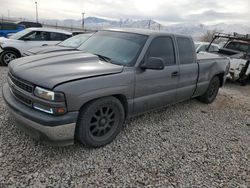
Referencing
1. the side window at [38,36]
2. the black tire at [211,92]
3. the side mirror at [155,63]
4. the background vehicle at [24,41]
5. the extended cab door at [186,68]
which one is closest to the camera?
the side mirror at [155,63]

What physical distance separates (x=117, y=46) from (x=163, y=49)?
33.5 inches

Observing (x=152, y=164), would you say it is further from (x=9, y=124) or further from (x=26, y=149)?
(x=9, y=124)

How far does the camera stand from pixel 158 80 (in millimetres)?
3936

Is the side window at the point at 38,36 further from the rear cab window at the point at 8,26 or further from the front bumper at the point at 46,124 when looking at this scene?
the rear cab window at the point at 8,26

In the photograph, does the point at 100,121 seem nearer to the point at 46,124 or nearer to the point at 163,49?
the point at 46,124

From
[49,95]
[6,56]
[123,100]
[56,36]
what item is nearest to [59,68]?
[49,95]

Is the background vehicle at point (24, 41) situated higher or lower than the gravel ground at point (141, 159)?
higher

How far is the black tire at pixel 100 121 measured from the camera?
10.0 feet

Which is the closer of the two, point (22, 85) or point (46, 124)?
point (46, 124)

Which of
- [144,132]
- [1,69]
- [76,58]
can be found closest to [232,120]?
[144,132]

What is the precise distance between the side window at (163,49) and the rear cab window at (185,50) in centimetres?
26

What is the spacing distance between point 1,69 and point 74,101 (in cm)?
631

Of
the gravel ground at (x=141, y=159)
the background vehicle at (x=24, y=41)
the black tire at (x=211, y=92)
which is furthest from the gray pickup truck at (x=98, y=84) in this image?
the background vehicle at (x=24, y=41)

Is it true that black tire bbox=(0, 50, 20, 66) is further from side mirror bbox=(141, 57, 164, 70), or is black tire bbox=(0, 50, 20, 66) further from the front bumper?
side mirror bbox=(141, 57, 164, 70)
